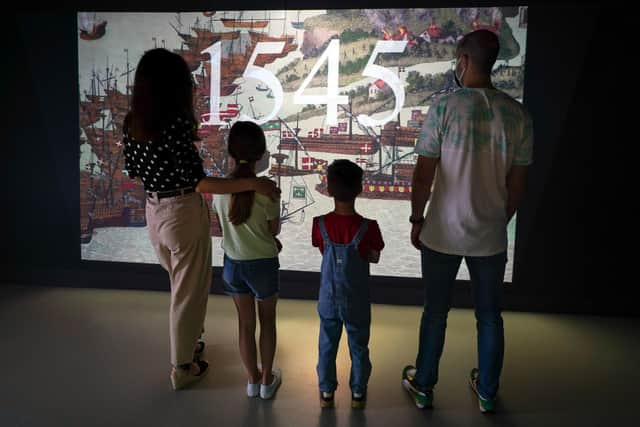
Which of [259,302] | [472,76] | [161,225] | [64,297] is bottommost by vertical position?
[64,297]

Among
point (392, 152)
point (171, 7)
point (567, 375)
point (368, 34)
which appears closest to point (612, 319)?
point (567, 375)

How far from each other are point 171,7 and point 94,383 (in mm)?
2629

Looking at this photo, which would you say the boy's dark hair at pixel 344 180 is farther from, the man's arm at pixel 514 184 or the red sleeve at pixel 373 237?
the man's arm at pixel 514 184

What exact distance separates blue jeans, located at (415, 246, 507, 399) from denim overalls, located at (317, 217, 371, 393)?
289mm

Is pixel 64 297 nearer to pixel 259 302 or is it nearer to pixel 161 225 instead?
pixel 161 225

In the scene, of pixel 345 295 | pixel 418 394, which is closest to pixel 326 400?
pixel 418 394

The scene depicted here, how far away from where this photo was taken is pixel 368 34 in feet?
12.5

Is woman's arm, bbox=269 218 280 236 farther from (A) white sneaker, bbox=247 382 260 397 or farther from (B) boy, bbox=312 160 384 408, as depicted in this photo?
(A) white sneaker, bbox=247 382 260 397

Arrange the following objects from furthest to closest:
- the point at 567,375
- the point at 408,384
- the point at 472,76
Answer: the point at 567,375
the point at 408,384
the point at 472,76

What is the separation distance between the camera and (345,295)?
235 cm

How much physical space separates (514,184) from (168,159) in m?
1.51

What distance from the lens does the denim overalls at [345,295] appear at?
234 centimetres

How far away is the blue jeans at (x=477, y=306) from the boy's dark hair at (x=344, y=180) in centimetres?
44

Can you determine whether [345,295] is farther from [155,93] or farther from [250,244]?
[155,93]
